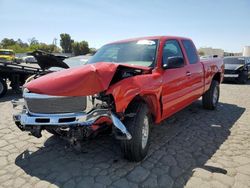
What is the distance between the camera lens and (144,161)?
12.5 feet

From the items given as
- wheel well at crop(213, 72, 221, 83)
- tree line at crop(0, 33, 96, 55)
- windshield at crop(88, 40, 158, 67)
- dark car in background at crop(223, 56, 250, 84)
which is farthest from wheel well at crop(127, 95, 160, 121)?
tree line at crop(0, 33, 96, 55)

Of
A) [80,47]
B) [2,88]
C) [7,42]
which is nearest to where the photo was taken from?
[2,88]

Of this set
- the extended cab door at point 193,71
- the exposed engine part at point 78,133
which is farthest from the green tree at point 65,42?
the exposed engine part at point 78,133

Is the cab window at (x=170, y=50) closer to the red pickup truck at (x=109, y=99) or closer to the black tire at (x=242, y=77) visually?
the red pickup truck at (x=109, y=99)

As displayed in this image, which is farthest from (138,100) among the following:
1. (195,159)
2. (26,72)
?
(26,72)

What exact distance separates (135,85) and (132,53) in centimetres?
137

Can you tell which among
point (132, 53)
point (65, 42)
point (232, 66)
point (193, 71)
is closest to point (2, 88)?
point (132, 53)

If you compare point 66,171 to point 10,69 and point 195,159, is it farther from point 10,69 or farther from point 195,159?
point 10,69

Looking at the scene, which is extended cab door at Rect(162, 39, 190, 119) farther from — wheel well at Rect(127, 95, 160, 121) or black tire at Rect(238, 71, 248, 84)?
black tire at Rect(238, 71, 248, 84)

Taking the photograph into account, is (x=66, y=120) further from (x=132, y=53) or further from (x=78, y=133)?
(x=132, y=53)

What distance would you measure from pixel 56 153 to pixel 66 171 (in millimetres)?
711

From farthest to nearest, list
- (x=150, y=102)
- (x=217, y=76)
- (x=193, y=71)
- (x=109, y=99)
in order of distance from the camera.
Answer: (x=217, y=76) < (x=193, y=71) < (x=150, y=102) < (x=109, y=99)

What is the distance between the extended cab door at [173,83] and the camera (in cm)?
428

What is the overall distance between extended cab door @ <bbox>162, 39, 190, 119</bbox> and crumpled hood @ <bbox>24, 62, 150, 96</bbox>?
51.5 inches
